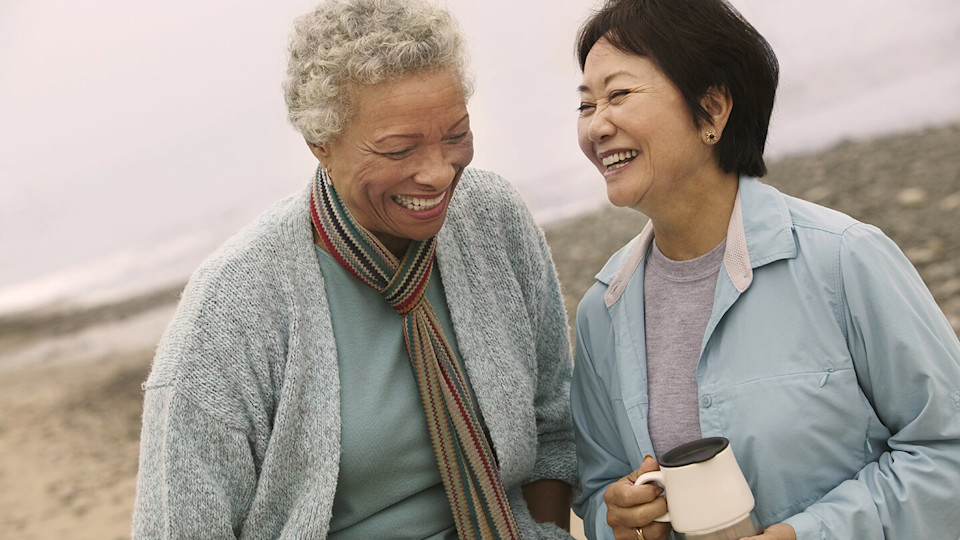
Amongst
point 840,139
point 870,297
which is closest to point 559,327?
point 870,297

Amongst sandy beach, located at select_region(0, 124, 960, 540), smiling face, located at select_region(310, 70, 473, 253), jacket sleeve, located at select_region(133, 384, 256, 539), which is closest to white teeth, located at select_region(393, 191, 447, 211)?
smiling face, located at select_region(310, 70, 473, 253)

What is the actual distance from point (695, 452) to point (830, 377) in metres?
0.29

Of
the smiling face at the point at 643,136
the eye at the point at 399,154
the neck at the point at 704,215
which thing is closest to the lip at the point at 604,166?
the smiling face at the point at 643,136

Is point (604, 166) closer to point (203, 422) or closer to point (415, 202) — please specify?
point (415, 202)

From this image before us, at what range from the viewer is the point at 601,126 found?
1572 millimetres

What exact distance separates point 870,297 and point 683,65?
0.48 metres

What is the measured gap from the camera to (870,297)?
55.3 inches

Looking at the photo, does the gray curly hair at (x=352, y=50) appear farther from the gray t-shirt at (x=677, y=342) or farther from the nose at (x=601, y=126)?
the gray t-shirt at (x=677, y=342)

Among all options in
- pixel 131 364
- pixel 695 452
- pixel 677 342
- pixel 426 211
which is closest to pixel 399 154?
pixel 426 211

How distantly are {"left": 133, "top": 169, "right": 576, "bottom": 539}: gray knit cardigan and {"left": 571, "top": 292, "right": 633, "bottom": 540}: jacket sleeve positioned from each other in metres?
0.11

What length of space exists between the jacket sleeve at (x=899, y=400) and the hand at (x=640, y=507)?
0.68 ft

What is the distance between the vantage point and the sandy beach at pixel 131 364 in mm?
4418

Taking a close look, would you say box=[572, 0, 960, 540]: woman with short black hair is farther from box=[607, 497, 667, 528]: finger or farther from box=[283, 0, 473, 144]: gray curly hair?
box=[283, 0, 473, 144]: gray curly hair

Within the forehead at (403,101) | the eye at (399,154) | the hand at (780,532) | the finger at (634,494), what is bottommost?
the hand at (780,532)
